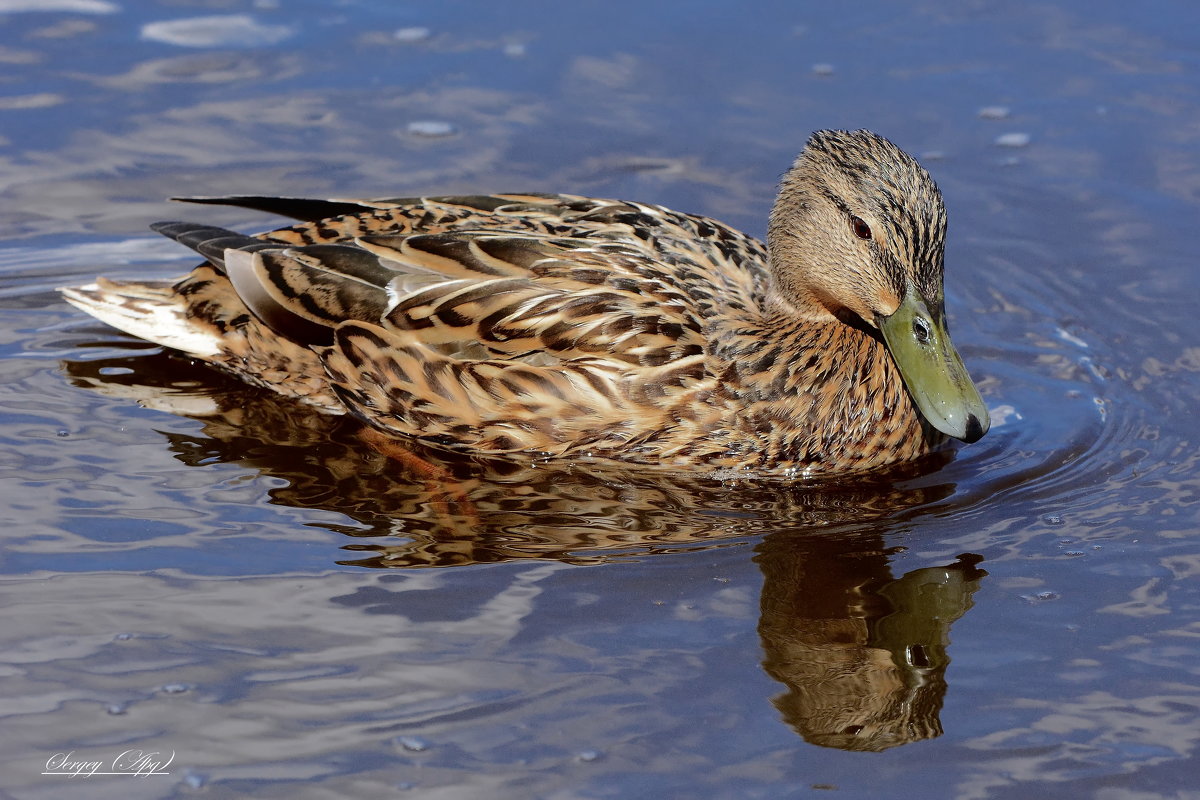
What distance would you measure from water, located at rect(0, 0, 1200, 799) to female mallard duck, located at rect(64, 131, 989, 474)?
10.7 inches

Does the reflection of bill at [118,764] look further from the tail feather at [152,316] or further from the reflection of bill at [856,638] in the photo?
the tail feather at [152,316]

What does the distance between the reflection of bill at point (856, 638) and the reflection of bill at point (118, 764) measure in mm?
2205

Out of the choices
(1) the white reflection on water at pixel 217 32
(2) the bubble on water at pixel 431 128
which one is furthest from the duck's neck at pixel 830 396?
(1) the white reflection on water at pixel 217 32

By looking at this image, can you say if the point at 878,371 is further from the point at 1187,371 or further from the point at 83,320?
the point at 83,320

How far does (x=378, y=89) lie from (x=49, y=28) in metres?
2.59

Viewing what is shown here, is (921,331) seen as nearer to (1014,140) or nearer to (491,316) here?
(491,316)

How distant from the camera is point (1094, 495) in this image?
6.90 m

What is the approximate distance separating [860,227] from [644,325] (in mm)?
1110

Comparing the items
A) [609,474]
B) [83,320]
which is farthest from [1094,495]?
[83,320]

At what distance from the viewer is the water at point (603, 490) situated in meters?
5.32

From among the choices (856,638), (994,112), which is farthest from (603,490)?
(994,112)

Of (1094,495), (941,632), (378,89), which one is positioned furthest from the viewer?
(378,89)

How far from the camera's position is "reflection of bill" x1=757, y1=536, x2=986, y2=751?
5418 millimetres

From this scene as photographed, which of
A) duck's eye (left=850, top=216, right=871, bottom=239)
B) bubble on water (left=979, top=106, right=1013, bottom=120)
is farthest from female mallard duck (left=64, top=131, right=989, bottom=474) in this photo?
bubble on water (left=979, top=106, right=1013, bottom=120)
